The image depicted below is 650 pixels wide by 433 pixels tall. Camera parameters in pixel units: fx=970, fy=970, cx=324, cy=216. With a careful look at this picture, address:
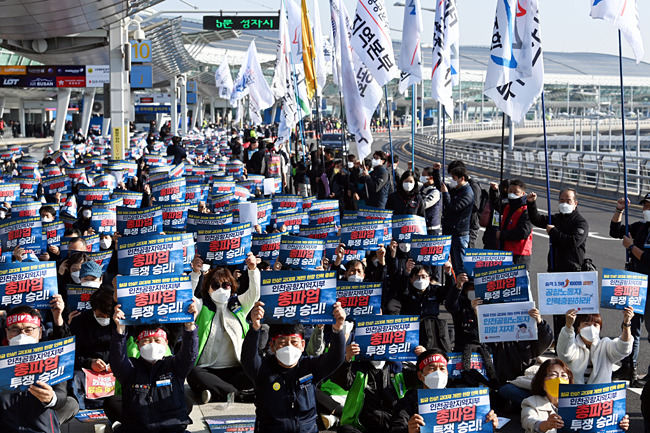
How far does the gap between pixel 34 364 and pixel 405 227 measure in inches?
261

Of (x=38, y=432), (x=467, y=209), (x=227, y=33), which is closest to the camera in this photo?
(x=38, y=432)

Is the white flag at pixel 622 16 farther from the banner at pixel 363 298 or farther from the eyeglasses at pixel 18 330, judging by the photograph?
the eyeglasses at pixel 18 330

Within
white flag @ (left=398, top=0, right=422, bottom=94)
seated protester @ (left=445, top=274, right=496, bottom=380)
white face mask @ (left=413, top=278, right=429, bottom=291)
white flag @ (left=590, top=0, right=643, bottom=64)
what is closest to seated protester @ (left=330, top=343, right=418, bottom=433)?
seated protester @ (left=445, top=274, right=496, bottom=380)

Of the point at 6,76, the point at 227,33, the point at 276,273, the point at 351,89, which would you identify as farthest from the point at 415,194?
the point at 227,33

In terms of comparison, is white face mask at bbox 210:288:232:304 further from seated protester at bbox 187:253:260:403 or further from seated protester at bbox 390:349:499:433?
seated protester at bbox 390:349:499:433

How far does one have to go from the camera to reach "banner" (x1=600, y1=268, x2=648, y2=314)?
8375 mm

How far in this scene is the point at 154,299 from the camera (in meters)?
7.12

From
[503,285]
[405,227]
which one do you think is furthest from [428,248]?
[503,285]

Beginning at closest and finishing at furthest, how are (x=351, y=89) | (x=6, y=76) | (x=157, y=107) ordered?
(x=351, y=89) < (x=6, y=76) < (x=157, y=107)

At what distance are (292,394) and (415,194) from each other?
7617 mm

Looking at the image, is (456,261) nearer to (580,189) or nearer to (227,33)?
(580,189)

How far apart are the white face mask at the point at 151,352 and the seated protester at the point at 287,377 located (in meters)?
0.62

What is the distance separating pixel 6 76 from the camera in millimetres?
31797

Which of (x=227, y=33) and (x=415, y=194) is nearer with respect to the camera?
(x=415, y=194)
